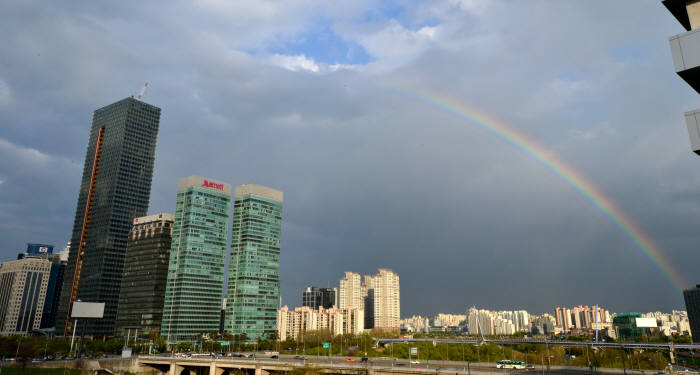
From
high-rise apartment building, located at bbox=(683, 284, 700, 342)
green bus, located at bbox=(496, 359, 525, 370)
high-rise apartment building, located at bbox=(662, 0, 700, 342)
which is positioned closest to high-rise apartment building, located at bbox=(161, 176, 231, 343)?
green bus, located at bbox=(496, 359, 525, 370)

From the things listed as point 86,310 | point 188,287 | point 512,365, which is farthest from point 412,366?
point 188,287

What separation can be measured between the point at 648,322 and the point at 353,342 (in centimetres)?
10749

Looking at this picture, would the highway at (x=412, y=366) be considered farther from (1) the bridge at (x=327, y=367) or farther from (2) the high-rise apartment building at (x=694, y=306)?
(2) the high-rise apartment building at (x=694, y=306)

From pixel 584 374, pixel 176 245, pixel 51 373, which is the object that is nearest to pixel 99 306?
pixel 51 373

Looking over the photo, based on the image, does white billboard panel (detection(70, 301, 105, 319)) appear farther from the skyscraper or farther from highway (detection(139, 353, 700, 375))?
the skyscraper

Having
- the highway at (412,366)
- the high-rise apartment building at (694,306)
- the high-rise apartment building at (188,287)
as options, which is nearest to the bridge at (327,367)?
the highway at (412,366)

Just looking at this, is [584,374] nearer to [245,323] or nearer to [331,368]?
[331,368]

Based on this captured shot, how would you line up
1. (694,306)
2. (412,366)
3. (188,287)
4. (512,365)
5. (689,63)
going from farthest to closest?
(694,306) < (188,287) < (412,366) < (512,365) < (689,63)

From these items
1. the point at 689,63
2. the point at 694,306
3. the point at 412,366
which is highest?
the point at 689,63

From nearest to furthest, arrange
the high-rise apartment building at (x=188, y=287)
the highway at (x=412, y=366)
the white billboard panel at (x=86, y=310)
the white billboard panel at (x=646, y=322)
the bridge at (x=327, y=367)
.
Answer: the highway at (x=412, y=366) < the bridge at (x=327, y=367) < the white billboard panel at (x=86, y=310) < the white billboard panel at (x=646, y=322) < the high-rise apartment building at (x=188, y=287)

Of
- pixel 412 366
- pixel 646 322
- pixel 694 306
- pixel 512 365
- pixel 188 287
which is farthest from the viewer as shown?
pixel 694 306

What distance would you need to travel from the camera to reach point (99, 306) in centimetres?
12350

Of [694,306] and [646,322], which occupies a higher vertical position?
[694,306]

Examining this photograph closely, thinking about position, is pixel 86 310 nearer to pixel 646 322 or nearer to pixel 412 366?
pixel 412 366
